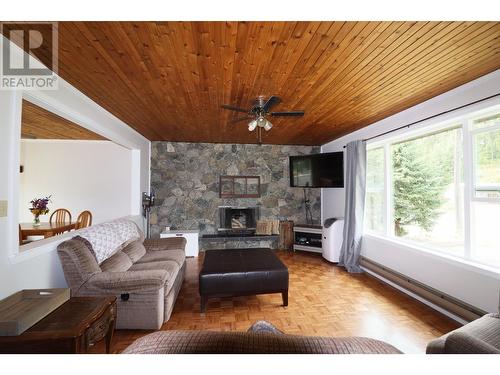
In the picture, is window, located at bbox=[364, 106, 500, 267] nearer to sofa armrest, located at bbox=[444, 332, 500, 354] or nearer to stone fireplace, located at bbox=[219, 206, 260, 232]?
Result: sofa armrest, located at bbox=[444, 332, 500, 354]

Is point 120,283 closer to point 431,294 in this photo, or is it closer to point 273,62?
point 273,62

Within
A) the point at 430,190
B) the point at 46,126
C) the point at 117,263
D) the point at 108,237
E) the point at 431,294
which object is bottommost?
the point at 431,294

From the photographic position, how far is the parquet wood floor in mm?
2053

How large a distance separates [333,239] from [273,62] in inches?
133

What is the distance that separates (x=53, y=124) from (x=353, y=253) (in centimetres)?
548

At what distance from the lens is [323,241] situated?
4340 millimetres

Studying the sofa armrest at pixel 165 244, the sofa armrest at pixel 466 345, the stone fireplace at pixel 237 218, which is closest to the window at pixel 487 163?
the sofa armrest at pixel 466 345

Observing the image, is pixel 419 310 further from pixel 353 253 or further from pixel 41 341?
pixel 41 341

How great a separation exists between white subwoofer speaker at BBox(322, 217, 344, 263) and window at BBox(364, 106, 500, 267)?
0.47 m

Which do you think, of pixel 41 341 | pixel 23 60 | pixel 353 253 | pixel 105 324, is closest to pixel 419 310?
pixel 353 253

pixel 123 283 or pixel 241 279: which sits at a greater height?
pixel 123 283

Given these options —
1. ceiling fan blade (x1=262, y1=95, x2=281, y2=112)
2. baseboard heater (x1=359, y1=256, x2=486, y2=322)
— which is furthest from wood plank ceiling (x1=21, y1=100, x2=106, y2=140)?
baseboard heater (x1=359, y1=256, x2=486, y2=322)

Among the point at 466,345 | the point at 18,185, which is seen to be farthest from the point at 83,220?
the point at 466,345

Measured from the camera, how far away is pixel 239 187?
16.8 ft
